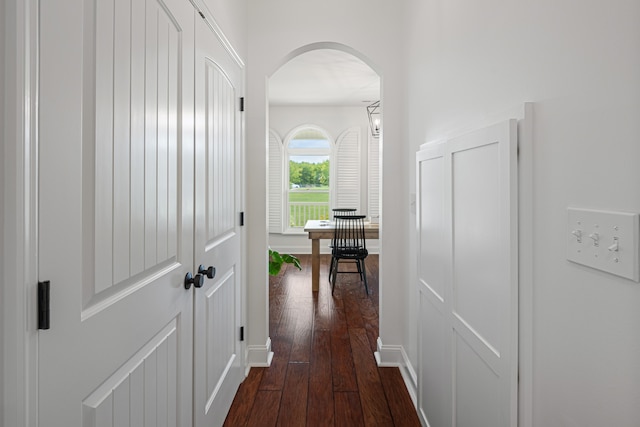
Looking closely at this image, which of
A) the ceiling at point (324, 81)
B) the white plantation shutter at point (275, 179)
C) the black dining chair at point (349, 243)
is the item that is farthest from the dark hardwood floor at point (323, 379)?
the white plantation shutter at point (275, 179)

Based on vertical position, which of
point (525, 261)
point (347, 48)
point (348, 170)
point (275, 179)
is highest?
point (347, 48)

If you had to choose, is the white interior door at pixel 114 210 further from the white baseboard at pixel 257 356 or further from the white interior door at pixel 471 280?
the white baseboard at pixel 257 356

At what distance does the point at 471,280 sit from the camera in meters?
1.42

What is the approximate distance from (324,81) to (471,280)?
4.73m

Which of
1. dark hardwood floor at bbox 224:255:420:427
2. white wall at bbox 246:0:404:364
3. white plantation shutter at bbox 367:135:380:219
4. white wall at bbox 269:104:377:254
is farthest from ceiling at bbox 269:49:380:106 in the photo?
dark hardwood floor at bbox 224:255:420:427

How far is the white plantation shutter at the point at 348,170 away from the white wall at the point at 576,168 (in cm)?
600

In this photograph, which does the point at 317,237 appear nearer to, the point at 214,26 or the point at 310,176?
the point at 310,176

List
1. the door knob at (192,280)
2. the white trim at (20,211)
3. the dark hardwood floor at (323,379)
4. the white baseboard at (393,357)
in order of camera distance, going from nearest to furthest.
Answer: the white trim at (20,211), the door knob at (192,280), the dark hardwood floor at (323,379), the white baseboard at (393,357)

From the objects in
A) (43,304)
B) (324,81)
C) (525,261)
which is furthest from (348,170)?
(43,304)

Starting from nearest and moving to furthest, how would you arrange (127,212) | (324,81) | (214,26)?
(127,212)
(214,26)
(324,81)

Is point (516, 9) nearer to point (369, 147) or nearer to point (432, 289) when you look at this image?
point (432, 289)

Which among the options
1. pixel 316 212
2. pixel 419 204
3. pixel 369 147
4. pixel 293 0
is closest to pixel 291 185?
pixel 316 212

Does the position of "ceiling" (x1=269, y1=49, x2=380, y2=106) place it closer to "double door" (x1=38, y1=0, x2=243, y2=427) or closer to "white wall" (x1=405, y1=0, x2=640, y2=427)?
"double door" (x1=38, y1=0, x2=243, y2=427)

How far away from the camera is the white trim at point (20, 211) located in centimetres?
66
